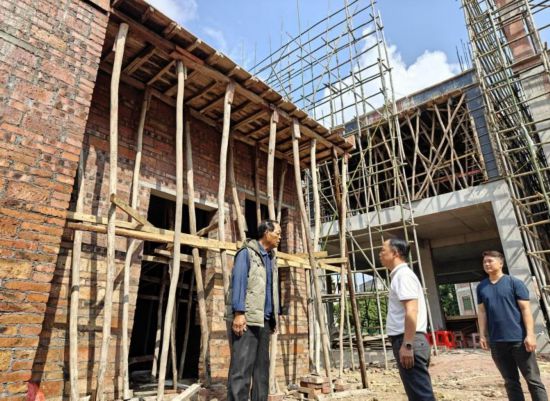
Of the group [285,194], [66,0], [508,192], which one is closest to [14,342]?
[66,0]

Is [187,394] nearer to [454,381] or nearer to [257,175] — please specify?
[257,175]

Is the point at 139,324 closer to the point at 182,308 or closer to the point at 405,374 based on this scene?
the point at 182,308

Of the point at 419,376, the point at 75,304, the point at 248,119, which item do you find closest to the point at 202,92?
the point at 248,119

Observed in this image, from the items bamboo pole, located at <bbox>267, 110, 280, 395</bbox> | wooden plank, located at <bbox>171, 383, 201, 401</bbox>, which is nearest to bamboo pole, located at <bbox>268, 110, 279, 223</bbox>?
bamboo pole, located at <bbox>267, 110, 280, 395</bbox>

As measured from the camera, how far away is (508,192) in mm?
10477

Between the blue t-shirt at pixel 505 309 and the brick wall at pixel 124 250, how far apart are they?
3.71 m

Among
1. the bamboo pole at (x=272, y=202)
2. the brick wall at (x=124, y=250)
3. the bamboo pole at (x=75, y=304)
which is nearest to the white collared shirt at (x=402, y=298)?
the bamboo pole at (x=272, y=202)

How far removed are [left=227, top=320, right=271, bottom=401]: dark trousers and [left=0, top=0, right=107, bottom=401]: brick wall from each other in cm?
178

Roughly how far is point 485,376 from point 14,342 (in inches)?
288

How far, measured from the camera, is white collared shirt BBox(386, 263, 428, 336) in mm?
2822

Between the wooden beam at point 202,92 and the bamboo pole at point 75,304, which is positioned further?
the wooden beam at point 202,92

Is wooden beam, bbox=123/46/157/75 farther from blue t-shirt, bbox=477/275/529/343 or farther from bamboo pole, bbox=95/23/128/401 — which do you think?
blue t-shirt, bbox=477/275/529/343

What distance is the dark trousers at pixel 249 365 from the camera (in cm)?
319

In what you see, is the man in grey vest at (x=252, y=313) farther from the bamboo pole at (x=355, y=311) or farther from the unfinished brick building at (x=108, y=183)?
the bamboo pole at (x=355, y=311)
